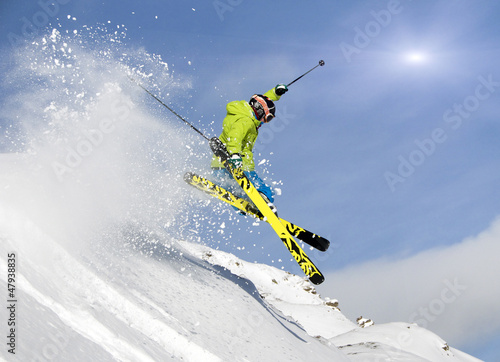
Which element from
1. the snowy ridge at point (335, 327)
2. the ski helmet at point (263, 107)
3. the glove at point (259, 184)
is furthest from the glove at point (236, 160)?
the snowy ridge at point (335, 327)

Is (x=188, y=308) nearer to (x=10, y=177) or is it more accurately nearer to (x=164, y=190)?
(x=10, y=177)

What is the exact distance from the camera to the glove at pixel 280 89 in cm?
822

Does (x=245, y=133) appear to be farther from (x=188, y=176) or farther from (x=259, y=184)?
(x=188, y=176)

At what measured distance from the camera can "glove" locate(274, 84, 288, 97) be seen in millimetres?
8219

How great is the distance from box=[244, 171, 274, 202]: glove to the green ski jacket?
110 millimetres

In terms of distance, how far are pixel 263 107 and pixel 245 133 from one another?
0.82 m

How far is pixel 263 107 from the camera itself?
7.73 meters

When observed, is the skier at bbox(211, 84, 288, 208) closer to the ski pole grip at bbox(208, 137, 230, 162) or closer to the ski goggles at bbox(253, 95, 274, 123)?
the ski goggles at bbox(253, 95, 274, 123)

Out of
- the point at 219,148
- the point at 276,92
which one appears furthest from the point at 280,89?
the point at 219,148

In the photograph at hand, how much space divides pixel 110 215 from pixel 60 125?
1.99 metres

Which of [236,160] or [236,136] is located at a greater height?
[236,136]

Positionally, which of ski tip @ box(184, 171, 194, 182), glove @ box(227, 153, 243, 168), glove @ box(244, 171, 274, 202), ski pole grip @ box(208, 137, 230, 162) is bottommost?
ski tip @ box(184, 171, 194, 182)

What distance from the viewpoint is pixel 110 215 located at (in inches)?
236

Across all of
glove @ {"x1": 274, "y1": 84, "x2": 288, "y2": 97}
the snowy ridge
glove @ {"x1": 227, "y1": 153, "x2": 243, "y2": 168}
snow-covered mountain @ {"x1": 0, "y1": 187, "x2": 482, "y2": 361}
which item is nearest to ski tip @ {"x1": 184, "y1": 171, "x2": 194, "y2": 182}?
glove @ {"x1": 227, "y1": 153, "x2": 243, "y2": 168}
